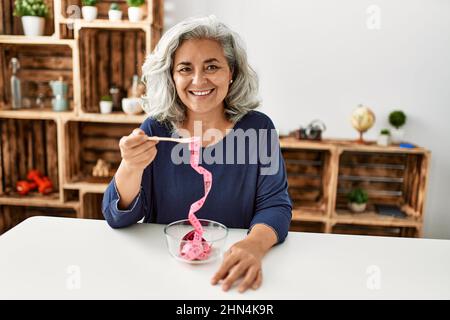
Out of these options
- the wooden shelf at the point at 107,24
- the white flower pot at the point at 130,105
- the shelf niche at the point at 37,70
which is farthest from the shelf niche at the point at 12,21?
the white flower pot at the point at 130,105

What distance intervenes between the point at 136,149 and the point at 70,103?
6.83 feet

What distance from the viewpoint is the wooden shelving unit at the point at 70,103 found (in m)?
2.70

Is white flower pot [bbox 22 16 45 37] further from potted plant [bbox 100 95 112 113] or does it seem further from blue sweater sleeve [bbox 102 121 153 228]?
blue sweater sleeve [bbox 102 121 153 228]

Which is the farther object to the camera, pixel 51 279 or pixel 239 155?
pixel 239 155

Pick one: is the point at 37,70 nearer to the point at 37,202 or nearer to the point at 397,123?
the point at 37,202

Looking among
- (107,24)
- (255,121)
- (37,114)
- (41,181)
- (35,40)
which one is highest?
(107,24)

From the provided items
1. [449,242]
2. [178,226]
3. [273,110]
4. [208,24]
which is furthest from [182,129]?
[273,110]

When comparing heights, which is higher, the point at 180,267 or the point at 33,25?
the point at 33,25

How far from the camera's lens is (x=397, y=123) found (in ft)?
9.05

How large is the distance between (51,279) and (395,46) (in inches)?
101

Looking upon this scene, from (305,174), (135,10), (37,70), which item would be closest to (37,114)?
(37,70)

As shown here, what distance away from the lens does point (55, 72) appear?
3006mm

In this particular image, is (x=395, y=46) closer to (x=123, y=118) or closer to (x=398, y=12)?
(x=398, y=12)

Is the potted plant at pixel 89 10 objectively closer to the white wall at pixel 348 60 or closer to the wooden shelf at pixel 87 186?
the white wall at pixel 348 60
